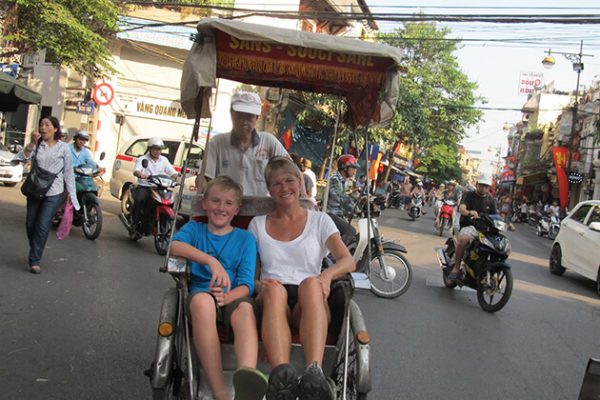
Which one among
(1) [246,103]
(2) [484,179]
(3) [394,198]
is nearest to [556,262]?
(2) [484,179]

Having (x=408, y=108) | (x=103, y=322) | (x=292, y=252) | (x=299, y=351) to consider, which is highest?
(x=408, y=108)

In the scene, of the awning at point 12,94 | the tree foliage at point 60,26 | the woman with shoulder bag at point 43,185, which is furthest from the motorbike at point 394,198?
the woman with shoulder bag at point 43,185

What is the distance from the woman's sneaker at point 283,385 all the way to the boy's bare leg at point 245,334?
8.7 inches

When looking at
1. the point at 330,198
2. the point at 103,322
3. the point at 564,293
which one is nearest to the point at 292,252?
the point at 103,322

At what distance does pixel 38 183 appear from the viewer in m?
6.62

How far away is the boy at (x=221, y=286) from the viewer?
3.03 metres

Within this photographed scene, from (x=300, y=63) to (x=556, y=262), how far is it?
9.71 m

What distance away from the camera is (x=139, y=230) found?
9391mm

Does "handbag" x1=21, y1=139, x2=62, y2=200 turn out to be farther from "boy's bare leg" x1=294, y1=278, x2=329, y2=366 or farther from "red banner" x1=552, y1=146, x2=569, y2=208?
"red banner" x1=552, y1=146, x2=569, y2=208

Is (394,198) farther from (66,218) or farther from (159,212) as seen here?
(66,218)

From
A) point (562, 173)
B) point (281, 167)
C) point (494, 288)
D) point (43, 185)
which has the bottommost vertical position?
point (494, 288)

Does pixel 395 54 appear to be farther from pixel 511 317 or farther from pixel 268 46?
pixel 511 317

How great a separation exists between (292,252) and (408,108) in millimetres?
27025

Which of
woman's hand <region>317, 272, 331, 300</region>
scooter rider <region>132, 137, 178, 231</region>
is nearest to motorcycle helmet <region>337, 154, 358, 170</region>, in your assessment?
scooter rider <region>132, 137, 178, 231</region>
